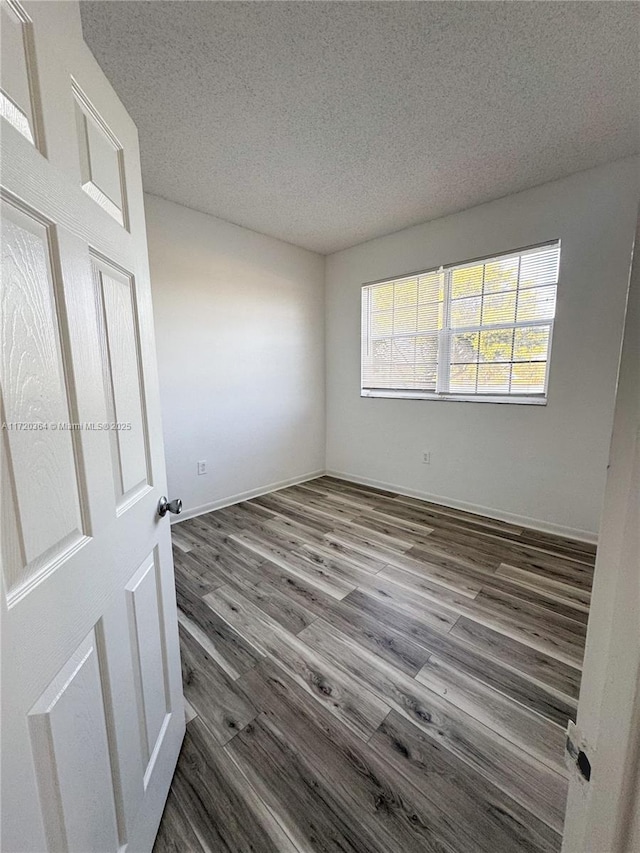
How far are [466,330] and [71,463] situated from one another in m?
3.02

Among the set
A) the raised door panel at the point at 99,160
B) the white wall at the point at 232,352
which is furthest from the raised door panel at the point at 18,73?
the white wall at the point at 232,352

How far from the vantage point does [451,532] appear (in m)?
2.64

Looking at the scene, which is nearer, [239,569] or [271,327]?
[239,569]

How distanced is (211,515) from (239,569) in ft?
3.20

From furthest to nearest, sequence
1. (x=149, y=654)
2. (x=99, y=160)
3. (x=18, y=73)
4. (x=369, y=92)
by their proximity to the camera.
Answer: (x=369, y=92) → (x=149, y=654) → (x=99, y=160) → (x=18, y=73)

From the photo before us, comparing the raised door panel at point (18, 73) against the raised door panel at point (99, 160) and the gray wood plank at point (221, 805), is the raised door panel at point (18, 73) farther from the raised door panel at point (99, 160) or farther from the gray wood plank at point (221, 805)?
the gray wood plank at point (221, 805)

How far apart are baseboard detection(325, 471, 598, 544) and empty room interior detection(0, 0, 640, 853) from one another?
25 millimetres

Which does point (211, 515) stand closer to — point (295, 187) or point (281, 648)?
point (281, 648)

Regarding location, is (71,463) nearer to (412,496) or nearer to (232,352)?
(232,352)

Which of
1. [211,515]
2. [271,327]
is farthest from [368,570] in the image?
[271,327]

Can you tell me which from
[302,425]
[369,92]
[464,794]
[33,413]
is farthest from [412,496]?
[33,413]

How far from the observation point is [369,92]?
1.58m

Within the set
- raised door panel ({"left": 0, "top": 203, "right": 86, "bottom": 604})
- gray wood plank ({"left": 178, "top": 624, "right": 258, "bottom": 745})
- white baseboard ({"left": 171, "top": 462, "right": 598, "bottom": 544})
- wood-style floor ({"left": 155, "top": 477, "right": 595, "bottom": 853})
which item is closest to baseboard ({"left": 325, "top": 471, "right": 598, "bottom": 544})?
white baseboard ({"left": 171, "top": 462, "right": 598, "bottom": 544})

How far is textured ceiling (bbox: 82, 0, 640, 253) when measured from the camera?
1.26 meters
